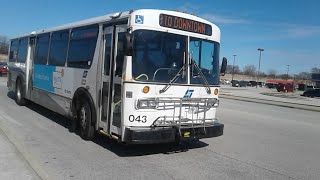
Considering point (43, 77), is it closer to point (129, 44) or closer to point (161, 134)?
point (129, 44)

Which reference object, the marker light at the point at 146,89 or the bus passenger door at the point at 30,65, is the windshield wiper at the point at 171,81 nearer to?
Result: the marker light at the point at 146,89

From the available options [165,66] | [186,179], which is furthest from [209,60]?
[186,179]

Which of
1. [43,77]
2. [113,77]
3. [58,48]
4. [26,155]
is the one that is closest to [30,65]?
[43,77]

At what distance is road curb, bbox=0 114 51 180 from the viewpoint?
6.40 meters

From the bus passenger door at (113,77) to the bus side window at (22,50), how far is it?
7.80 metres

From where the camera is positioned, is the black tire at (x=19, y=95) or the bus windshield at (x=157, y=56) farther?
the black tire at (x=19, y=95)

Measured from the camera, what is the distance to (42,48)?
1358 cm

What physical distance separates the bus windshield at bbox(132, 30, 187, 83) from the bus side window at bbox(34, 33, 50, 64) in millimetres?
6017

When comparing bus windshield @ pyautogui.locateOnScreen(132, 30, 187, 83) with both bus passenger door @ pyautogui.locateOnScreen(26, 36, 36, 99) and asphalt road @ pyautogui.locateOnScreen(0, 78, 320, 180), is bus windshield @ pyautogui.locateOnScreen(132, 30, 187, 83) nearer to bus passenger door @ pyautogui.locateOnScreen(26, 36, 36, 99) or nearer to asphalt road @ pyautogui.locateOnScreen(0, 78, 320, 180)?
asphalt road @ pyautogui.locateOnScreen(0, 78, 320, 180)

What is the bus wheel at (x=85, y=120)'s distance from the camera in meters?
9.30

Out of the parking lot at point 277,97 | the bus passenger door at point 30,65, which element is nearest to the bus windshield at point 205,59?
the bus passenger door at point 30,65

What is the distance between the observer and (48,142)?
9094 mm

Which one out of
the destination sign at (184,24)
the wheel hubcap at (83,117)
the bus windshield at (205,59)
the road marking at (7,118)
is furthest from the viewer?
the road marking at (7,118)

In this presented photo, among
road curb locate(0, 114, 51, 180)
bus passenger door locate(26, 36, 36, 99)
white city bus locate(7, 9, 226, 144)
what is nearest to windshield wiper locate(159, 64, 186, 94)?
white city bus locate(7, 9, 226, 144)
